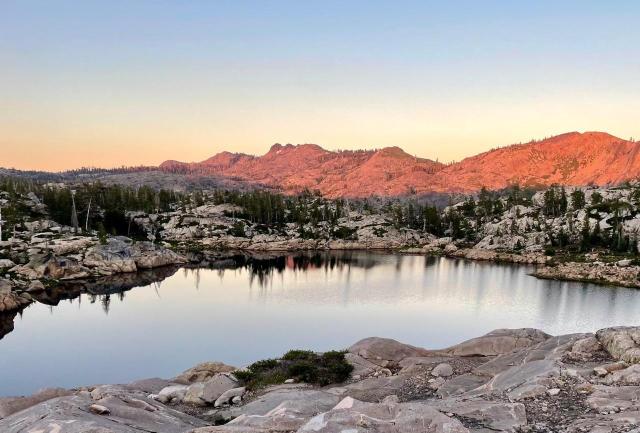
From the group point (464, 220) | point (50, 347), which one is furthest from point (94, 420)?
point (464, 220)

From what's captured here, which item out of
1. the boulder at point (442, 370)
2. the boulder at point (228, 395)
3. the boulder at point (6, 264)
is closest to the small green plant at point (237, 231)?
the boulder at point (6, 264)

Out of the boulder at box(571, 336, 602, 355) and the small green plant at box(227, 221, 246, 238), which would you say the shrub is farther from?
the boulder at box(571, 336, 602, 355)

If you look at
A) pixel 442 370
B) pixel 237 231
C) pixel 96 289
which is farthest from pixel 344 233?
pixel 442 370

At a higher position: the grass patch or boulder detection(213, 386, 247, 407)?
the grass patch

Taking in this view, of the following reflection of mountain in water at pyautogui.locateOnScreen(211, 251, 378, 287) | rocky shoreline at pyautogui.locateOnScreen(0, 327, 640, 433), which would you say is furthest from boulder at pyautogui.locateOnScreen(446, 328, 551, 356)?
reflection of mountain in water at pyautogui.locateOnScreen(211, 251, 378, 287)

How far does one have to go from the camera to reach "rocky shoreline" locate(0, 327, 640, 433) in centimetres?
1406

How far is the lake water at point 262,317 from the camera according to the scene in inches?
1944

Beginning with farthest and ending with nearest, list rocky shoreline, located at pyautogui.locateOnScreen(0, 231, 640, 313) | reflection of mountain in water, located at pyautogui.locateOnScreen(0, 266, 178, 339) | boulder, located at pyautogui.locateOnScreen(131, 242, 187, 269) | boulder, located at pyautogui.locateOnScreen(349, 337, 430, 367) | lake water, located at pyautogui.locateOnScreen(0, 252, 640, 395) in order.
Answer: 1. boulder, located at pyautogui.locateOnScreen(131, 242, 187, 269)
2. rocky shoreline, located at pyautogui.locateOnScreen(0, 231, 640, 313)
3. reflection of mountain in water, located at pyautogui.locateOnScreen(0, 266, 178, 339)
4. lake water, located at pyautogui.locateOnScreen(0, 252, 640, 395)
5. boulder, located at pyautogui.locateOnScreen(349, 337, 430, 367)

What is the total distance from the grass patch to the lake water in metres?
21.5

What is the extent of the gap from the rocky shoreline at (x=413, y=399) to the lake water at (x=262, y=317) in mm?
23106

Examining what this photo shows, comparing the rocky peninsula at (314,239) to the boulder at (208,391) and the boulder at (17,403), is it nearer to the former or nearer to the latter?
the boulder at (17,403)

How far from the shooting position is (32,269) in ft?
284

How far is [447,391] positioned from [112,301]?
229 ft

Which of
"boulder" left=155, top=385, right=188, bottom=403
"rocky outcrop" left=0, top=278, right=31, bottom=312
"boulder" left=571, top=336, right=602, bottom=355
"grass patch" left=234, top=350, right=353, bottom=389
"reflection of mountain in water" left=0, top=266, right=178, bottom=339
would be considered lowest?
"reflection of mountain in water" left=0, top=266, right=178, bottom=339
